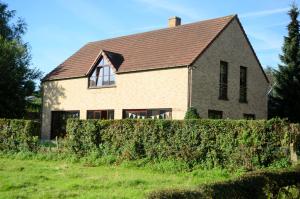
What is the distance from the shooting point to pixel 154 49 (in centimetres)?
3153

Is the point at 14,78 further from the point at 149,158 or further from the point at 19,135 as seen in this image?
the point at 149,158

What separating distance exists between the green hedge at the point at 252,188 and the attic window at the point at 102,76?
22.3m

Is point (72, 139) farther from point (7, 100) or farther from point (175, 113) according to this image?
point (7, 100)

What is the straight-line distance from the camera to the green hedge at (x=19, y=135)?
23.7 meters

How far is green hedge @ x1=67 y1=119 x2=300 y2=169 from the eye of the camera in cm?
1673

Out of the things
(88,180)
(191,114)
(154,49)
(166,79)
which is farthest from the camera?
(154,49)

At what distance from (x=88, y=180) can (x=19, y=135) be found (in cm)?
1075

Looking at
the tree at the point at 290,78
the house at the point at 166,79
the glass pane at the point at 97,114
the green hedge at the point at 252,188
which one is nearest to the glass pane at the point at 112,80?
the house at the point at 166,79

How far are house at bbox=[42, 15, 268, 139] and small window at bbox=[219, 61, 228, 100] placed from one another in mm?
67

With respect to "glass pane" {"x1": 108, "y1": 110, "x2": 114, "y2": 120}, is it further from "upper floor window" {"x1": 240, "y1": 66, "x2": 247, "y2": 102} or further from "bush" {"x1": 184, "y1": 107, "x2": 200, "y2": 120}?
"upper floor window" {"x1": 240, "y1": 66, "x2": 247, "y2": 102}

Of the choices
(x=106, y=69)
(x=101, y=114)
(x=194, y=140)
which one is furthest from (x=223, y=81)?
(x=194, y=140)

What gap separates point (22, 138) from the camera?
78.6ft

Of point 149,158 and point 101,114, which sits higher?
point 101,114

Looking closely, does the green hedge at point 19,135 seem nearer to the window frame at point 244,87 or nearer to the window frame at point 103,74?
the window frame at point 103,74
